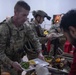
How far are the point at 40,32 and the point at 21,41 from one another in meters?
0.86

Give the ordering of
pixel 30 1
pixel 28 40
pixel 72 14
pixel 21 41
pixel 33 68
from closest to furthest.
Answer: pixel 72 14, pixel 33 68, pixel 21 41, pixel 28 40, pixel 30 1

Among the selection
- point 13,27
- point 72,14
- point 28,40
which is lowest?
point 28,40

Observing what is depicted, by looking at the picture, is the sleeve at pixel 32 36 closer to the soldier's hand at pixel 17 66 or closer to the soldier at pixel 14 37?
the soldier at pixel 14 37

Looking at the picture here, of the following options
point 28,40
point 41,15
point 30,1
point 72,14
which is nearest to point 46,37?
point 41,15

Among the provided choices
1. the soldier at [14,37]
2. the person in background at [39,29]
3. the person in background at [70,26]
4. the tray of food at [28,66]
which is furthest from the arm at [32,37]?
the person in background at [70,26]

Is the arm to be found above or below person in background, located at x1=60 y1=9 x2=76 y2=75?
below

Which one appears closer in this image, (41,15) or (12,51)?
(12,51)

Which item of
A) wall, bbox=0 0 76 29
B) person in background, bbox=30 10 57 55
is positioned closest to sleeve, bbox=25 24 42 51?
person in background, bbox=30 10 57 55

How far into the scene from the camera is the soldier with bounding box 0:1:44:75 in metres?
1.94

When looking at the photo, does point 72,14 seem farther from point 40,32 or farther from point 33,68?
point 40,32

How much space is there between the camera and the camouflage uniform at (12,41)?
1.95 metres

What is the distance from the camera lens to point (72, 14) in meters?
1.02

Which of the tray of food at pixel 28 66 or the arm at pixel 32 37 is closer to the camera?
the tray of food at pixel 28 66

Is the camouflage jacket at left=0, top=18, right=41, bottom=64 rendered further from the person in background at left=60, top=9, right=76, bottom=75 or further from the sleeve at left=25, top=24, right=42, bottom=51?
the person in background at left=60, top=9, right=76, bottom=75
